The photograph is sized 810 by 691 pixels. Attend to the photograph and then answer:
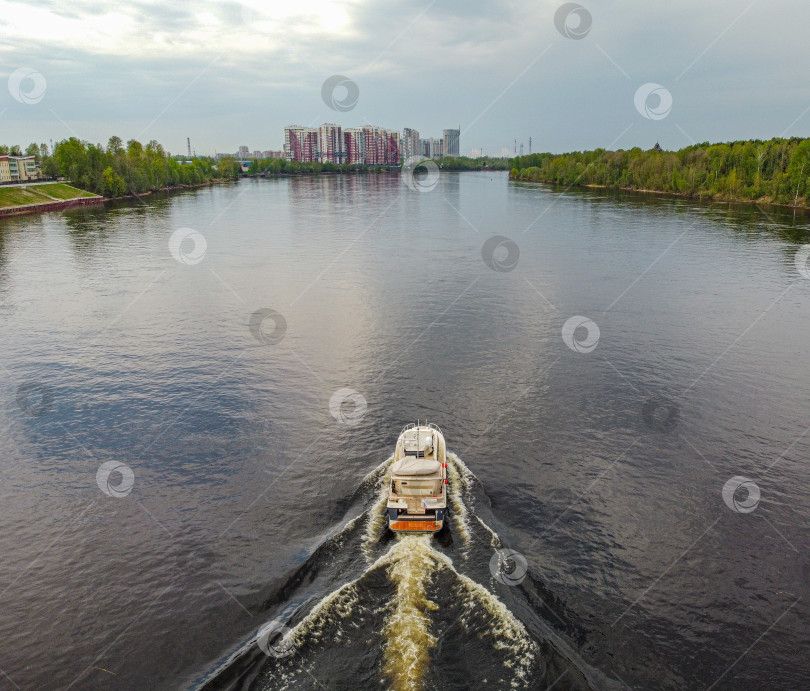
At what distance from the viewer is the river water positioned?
21.0 metres

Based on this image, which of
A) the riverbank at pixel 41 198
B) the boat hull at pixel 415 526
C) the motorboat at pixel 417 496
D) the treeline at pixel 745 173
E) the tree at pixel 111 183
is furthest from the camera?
the tree at pixel 111 183

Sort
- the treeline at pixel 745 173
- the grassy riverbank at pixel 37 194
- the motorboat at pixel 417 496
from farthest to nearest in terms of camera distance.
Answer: the grassy riverbank at pixel 37 194 → the treeline at pixel 745 173 → the motorboat at pixel 417 496

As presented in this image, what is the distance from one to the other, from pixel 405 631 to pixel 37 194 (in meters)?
192

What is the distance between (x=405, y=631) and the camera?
21.0 metres

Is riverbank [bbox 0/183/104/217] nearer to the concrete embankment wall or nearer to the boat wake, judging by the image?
the concrete embankment wall

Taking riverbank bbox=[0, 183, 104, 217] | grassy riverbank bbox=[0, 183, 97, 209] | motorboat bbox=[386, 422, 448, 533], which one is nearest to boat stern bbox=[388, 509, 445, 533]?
→ motorboat bbox=[386, 422, 448, 533]

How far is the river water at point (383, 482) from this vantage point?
21.0 metres

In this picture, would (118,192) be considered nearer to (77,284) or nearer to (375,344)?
(77,284)

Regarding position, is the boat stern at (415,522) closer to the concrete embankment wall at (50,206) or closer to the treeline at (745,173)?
the treeline at (745,173)

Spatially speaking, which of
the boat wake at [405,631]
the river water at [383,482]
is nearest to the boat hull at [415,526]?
the boat wake at [405,631]

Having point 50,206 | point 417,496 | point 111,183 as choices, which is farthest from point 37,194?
point 417,496

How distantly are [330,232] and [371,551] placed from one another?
9303 cm

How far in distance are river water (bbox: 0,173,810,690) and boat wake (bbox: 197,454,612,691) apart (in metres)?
0.10

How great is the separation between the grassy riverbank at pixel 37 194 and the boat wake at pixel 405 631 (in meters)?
166
